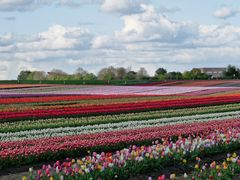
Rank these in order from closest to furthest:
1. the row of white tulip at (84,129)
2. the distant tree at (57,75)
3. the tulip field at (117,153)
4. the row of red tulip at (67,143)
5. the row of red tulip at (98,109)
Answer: the tulip field at (117,153) → the row of red tulip at (67,143) → the row of white tulip at (84,129) → the row of red tulip at (98,109) → the distant tree at (57,75)

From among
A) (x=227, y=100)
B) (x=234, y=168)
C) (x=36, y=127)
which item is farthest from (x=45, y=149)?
(x=227, y=100)

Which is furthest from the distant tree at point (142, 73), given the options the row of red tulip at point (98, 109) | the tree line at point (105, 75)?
the row of red tulip at point (98, 109)

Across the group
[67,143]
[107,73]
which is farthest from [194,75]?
[67,143]

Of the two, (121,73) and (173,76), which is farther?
(173,76)

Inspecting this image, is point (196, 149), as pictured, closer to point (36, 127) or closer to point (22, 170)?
point (22, 170)

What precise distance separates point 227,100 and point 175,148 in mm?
22397

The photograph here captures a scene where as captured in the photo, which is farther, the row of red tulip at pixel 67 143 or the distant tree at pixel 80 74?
the distant tree at pixel 80 74

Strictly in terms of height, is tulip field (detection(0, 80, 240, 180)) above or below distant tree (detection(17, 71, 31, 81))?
below

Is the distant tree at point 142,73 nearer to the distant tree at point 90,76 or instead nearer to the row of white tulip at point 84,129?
the distant tree at point 90,76

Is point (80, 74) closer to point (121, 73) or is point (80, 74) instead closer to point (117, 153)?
point (121, 73)

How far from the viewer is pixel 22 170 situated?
1084 cm

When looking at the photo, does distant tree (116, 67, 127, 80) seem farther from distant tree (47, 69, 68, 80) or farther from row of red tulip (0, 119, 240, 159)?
row of red tulip (0, 119, 240, 159)

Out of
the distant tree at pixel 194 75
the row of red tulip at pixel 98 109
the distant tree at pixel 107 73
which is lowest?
the row of red tulip at pixel 98 109

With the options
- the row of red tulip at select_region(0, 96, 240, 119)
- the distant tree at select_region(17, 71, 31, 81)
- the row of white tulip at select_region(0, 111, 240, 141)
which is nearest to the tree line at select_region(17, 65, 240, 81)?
the distant tree at select_region(17, 71, 31, 81)
